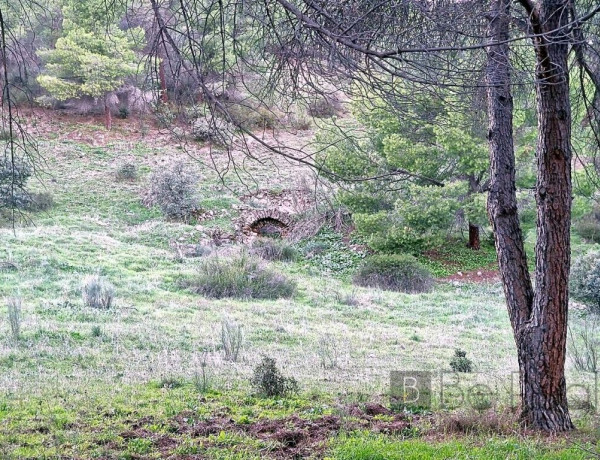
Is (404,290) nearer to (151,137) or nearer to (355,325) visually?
(355,325)

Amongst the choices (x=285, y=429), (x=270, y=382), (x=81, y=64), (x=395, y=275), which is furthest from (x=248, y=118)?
(x=81, y=64)

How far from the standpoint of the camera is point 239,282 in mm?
13148

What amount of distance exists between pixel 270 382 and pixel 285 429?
1.13 metres

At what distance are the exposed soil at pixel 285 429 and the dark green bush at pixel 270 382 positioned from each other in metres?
0.71

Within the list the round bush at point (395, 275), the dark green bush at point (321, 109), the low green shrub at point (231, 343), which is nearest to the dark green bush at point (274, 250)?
the round bush at point (395, 275)

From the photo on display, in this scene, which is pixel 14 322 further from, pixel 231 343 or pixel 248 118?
pixel 248 118

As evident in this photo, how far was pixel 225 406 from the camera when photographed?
17.5ft

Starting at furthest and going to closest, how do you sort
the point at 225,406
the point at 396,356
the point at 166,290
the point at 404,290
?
1. the point at 404,290
2. the point at 166,290
3. the point at 396,356
4. the point at 225,406

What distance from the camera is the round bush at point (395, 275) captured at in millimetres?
15773

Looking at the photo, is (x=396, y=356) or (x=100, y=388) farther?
(x=396, y=356)

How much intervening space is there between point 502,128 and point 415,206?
1211 centimetres

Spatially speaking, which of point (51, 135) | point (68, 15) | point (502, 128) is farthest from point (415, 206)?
point (51, 135)

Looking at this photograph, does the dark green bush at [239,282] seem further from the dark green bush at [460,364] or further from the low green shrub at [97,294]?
the dark green bush at [460,364]

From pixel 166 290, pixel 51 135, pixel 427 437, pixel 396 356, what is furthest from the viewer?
pixel 51 135
